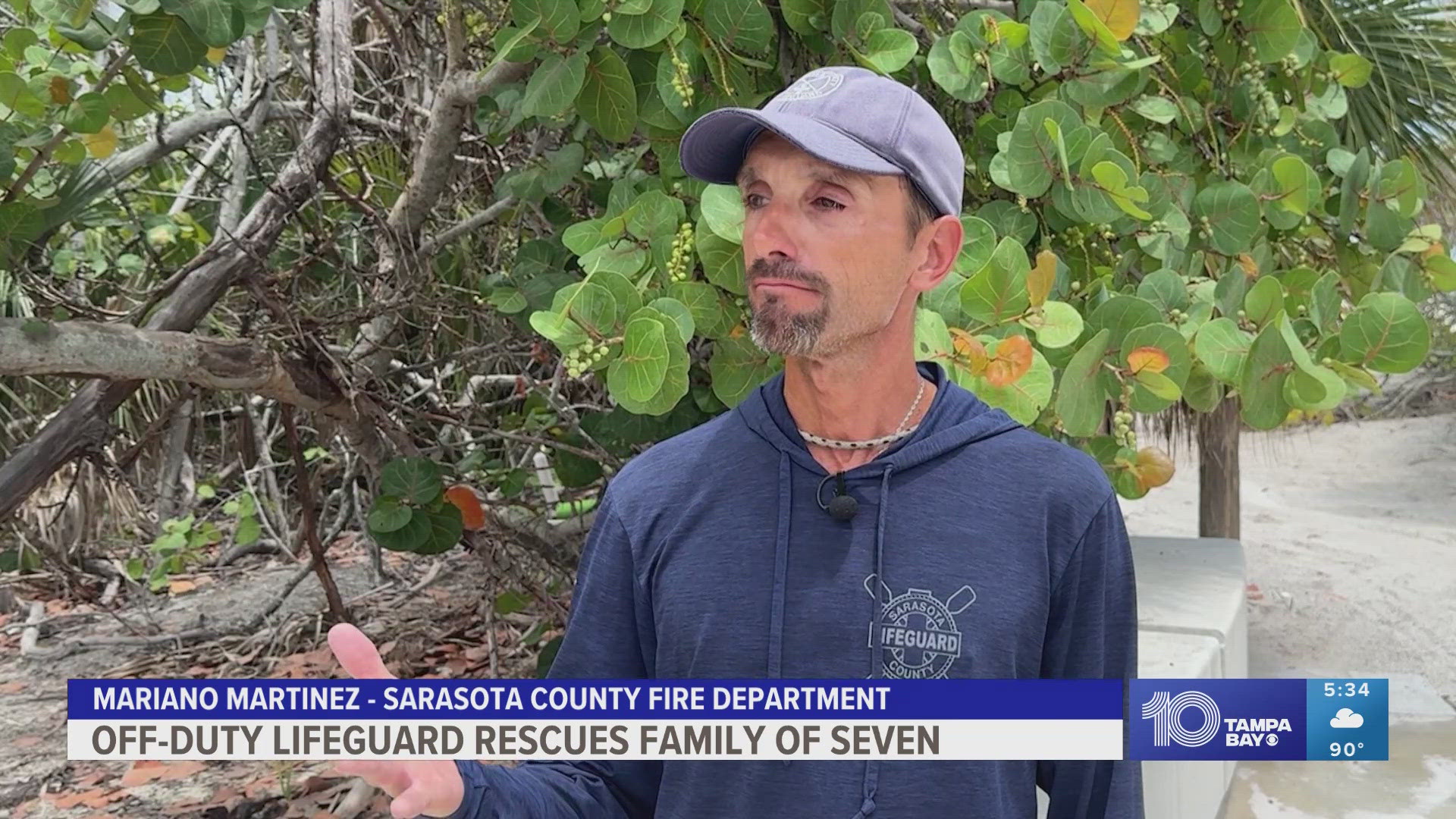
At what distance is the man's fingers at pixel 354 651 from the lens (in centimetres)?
97

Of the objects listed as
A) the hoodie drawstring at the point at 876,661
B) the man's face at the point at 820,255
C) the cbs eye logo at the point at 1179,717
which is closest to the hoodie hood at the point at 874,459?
the hoodie drawstring at the point at 876,661

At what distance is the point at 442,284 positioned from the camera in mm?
3170

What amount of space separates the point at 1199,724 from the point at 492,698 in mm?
861

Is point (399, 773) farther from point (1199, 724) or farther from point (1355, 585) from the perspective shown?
point (1355, 585)

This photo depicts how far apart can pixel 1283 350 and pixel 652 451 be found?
0.93 metres

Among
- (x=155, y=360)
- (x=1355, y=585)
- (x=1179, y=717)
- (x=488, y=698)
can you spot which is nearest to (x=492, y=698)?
(x=488, y=698)

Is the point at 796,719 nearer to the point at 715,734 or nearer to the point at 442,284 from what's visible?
the point at 715,734

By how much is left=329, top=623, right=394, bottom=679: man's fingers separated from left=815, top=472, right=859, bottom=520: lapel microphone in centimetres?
45

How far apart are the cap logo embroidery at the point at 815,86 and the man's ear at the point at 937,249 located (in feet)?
0.56

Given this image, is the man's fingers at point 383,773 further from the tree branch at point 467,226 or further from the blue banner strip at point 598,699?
the tree branch at point 467,226

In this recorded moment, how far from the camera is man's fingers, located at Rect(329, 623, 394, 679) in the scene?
968mm

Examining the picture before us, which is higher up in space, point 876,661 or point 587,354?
point 587,354

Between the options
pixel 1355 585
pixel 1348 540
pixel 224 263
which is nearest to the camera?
pixel 224 263

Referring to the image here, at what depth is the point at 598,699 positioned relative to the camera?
1204 mm
